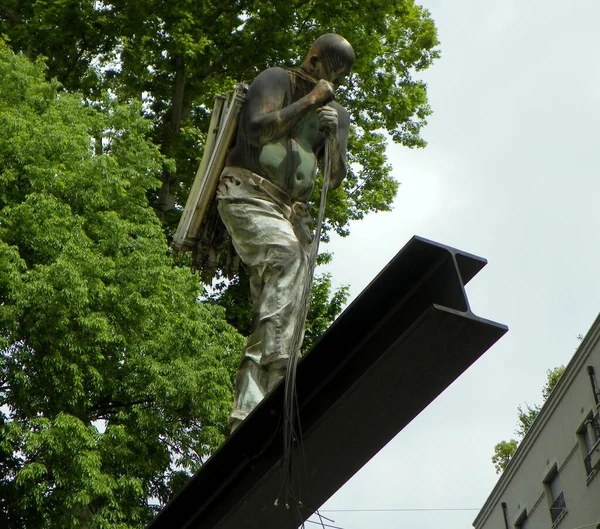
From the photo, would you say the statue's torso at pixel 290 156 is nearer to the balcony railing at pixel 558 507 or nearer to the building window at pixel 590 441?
the building window at pixel 590 441

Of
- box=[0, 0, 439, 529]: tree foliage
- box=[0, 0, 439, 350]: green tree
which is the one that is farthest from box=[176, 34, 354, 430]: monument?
box=[0, 0, 439, 350]: green tree

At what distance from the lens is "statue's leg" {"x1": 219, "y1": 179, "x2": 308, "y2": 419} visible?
647 centimetres

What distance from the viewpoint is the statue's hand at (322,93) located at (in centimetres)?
688

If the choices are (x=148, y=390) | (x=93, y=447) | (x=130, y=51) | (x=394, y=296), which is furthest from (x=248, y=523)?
(x=130, y=51)

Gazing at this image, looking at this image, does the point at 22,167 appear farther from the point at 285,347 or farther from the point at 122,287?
the point at 285,347

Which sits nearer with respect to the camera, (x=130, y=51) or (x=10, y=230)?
(x=10, y=230)

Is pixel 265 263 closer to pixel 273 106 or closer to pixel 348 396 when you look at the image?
pixel 273 106

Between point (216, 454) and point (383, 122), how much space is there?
21.0 metres

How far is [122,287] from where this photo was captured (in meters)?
16.4

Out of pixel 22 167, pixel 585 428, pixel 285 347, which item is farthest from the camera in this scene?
pixel 585 428

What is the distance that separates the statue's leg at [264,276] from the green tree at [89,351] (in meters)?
7.45

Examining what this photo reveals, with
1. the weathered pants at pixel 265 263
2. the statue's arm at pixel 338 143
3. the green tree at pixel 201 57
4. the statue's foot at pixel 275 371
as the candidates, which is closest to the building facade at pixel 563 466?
the green tree at pixel 201 57

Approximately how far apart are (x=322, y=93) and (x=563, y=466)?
2230 centimetres

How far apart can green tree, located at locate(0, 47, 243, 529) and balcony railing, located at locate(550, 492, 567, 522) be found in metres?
11.7
